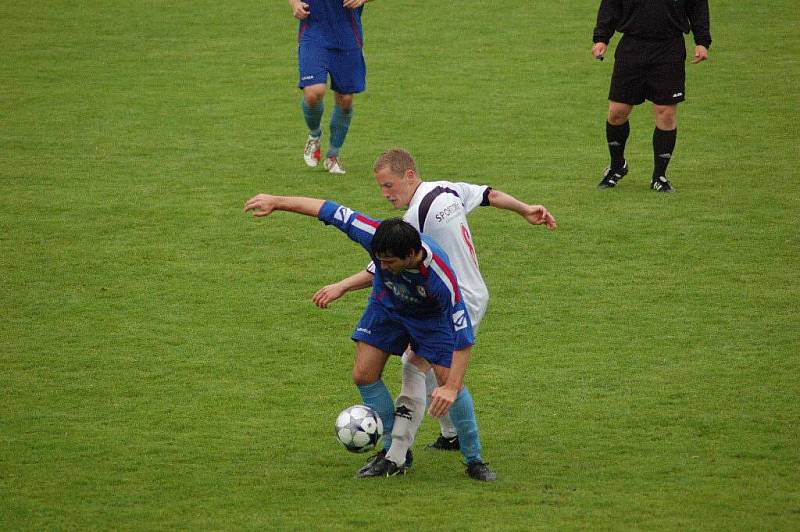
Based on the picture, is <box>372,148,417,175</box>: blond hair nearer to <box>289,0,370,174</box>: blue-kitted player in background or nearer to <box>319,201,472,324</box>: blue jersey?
<box>319,201,472,324</box>: blue jersey

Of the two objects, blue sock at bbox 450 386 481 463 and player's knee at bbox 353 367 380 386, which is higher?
player's knee at bbox 353 367 380 386

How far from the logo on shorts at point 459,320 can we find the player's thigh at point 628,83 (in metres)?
6.11

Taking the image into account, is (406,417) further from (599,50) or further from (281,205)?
(599,50)

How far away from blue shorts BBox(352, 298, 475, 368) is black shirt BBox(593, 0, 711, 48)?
6.14 m

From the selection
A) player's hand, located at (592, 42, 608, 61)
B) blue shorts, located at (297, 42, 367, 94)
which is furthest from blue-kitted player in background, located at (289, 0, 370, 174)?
player's hand, located at (592, 42, 608, 61)

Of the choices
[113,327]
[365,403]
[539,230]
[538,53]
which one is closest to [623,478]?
[365,403]

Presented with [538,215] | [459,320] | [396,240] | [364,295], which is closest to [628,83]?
[364,295]

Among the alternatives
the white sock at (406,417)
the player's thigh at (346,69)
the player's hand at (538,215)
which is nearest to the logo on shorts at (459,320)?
the white sock at (406,417)

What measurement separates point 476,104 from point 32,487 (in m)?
10.1

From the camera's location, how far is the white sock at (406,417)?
20.3 ft

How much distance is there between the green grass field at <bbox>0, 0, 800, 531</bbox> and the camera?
19.5 ft

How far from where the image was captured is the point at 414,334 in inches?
239

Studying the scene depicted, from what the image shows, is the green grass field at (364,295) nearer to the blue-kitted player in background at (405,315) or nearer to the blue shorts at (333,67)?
the blue-kitted player in background at (405,315)

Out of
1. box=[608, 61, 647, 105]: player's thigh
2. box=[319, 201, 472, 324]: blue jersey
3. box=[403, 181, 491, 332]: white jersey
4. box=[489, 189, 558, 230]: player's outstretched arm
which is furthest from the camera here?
box=[608, 61, 647, 105]: player's thigh
